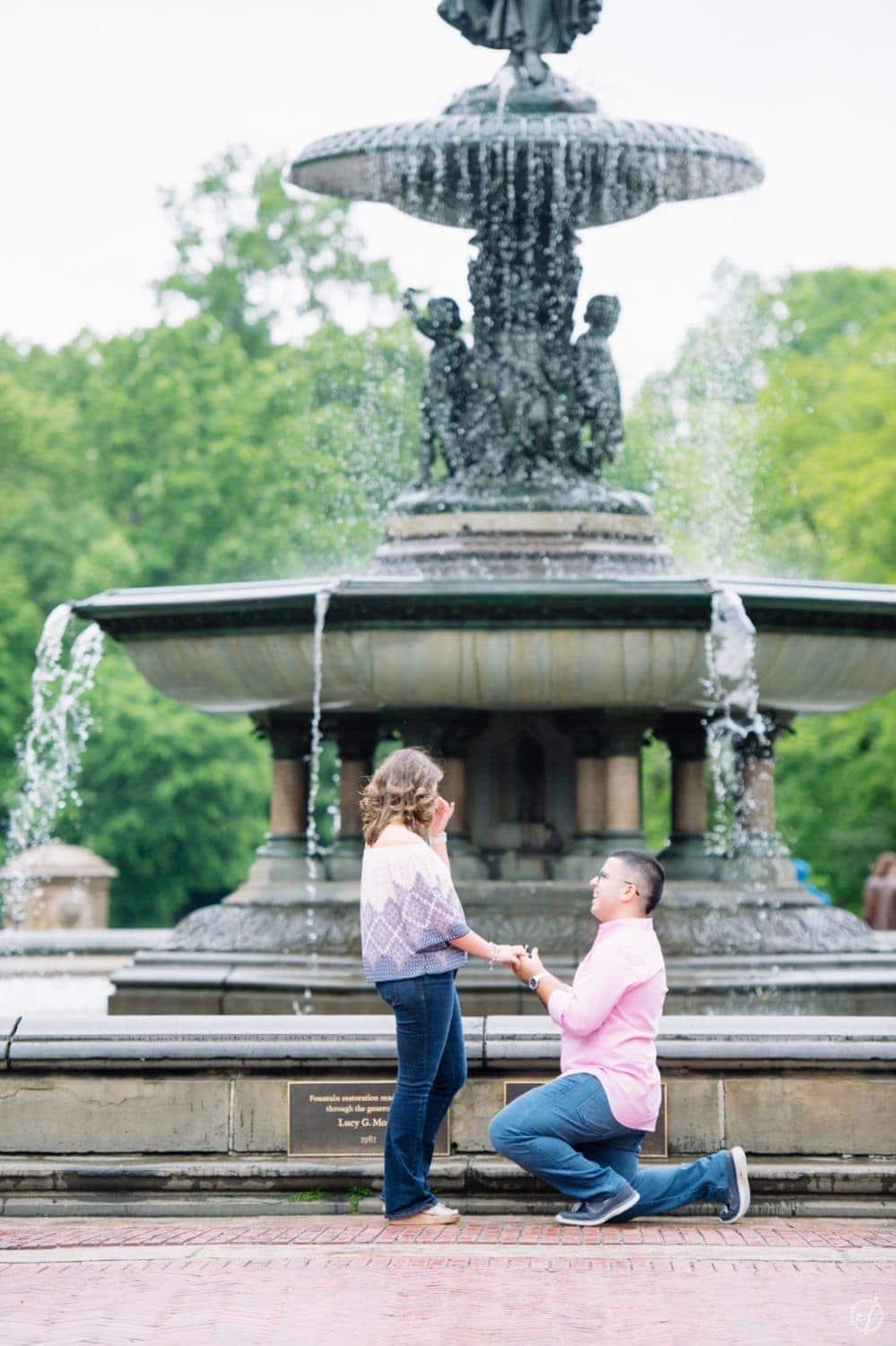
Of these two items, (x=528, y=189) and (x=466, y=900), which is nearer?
(x=466, y=900)

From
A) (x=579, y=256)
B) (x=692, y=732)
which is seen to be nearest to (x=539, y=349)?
(x=579, y=256)

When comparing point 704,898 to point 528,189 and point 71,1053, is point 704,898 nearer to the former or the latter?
Answer: point 528,189

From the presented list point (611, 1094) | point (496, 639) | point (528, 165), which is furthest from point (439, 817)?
point (528, 165)

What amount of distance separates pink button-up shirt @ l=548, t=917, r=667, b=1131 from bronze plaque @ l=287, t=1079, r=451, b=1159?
2.80 ft

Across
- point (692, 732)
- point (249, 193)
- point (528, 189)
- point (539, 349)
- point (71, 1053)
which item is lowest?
point (71, 1053)

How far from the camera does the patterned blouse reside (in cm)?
818

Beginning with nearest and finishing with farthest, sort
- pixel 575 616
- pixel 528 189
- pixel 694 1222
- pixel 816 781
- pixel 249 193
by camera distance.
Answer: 1. pixel 694 1222
2. pixel 575 616
3. pixel 528 189
4. pixel 816 781
5. pixel 249 193

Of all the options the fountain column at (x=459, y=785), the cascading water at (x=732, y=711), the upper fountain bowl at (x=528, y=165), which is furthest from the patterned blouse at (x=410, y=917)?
the upper fountain bowl at (x=528, y=165)

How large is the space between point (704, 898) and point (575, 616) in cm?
186

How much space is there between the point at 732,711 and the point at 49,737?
19.3 m

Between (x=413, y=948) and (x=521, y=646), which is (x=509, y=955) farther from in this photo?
(x=521, y=646)

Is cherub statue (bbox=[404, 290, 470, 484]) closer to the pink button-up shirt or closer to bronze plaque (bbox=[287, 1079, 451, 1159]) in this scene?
bronze plaque (bbox=[287, 1079, 451, 1159])

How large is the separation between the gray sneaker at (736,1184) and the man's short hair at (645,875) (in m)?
0.84

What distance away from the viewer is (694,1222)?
334 inches
